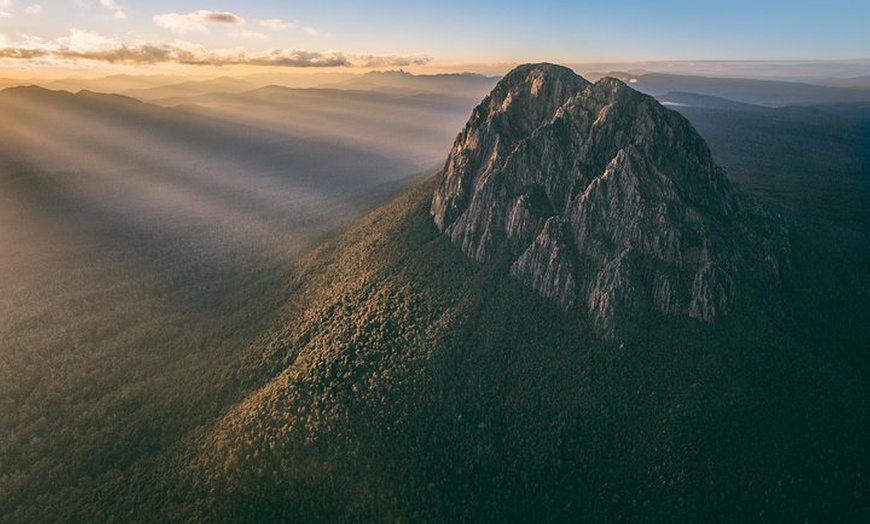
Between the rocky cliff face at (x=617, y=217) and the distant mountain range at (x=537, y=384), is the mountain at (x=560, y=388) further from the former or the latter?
the rocky cliff face at (x=617, y=217)

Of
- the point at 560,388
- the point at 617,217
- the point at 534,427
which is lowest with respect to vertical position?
the point at 534,427

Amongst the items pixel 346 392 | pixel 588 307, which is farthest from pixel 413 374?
pixel 588 307

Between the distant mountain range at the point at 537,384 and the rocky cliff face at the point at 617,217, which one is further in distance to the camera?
the rocky cliff face at the point at 617,217

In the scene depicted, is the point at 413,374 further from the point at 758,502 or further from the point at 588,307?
the point at 758,502

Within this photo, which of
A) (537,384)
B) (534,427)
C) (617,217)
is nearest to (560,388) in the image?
(537,384)

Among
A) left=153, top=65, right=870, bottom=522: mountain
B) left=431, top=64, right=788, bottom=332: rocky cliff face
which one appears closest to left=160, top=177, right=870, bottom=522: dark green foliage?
left=153, top=65, right=870, bottom=522: mountain

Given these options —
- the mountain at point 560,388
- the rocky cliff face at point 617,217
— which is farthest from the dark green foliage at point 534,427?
the rocky cliff face at point 617,217

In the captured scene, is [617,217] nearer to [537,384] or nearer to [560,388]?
[560,388]
